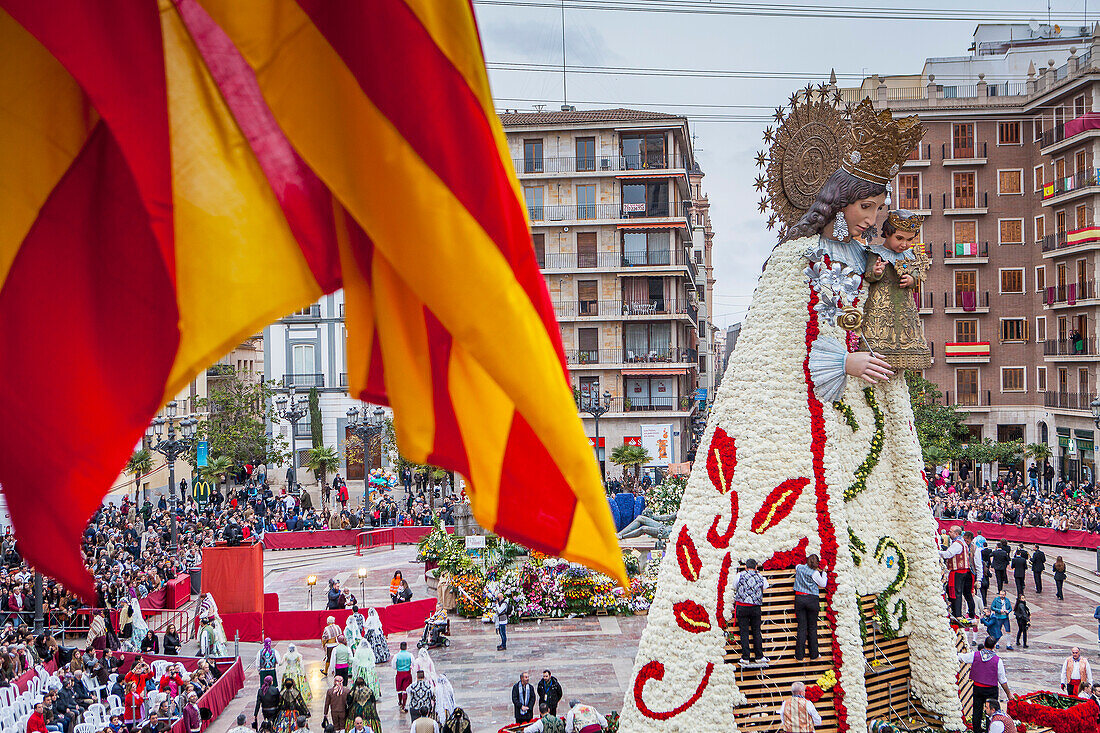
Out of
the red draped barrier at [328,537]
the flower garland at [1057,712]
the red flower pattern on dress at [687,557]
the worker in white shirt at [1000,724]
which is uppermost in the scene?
the red flower pattern on dress at [687,557]

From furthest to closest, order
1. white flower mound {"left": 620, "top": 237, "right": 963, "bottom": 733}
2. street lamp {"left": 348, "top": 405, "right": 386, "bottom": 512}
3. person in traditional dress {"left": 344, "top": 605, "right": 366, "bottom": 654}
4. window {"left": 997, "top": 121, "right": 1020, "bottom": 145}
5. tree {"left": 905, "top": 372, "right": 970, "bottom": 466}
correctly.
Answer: window {"left": 997, "top": 121, "right": 1020, "bottom": 145} < tree {"left": 905, "top": 372, "right": 970, "bottom": 466} < street lamp {"left": 348, "top": 405, "right": 386, "bottom": 512} < person in traditional dress {"left": 344, "top": 605, "right": 366, "bottom": 654} < white flower mound {"left": 620, "top": 237, "right": 963, "bottom": 733}

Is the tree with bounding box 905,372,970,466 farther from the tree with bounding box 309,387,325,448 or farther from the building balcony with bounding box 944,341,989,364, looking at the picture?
the tree with bounding box 309,387,325,448

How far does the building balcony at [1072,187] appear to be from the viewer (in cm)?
4325

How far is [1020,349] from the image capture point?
48781 mm

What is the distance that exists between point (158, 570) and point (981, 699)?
19.8 meters

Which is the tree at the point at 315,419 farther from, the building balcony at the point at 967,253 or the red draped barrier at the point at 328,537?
the building balcony at the point at 967,253

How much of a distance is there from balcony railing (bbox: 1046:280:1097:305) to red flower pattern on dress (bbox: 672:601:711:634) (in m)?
39.8

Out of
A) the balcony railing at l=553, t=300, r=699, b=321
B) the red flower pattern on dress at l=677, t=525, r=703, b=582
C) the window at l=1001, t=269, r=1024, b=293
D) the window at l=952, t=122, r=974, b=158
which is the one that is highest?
the window at l=952, t=122, r=974, b=158

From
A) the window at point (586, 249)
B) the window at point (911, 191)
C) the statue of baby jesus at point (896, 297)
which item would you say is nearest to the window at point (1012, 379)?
the window at point (911, 191)

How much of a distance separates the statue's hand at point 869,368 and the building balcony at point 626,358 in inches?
1477

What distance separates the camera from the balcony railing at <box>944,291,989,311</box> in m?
48.8

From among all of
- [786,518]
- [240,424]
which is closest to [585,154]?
[240,424]

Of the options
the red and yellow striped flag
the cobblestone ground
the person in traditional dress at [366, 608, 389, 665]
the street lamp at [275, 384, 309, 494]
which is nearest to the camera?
the red and yellow striped flag

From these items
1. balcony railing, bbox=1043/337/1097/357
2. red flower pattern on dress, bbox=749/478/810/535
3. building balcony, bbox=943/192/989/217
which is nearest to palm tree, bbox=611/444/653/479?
building balcony, bbox=943/192/989/217
